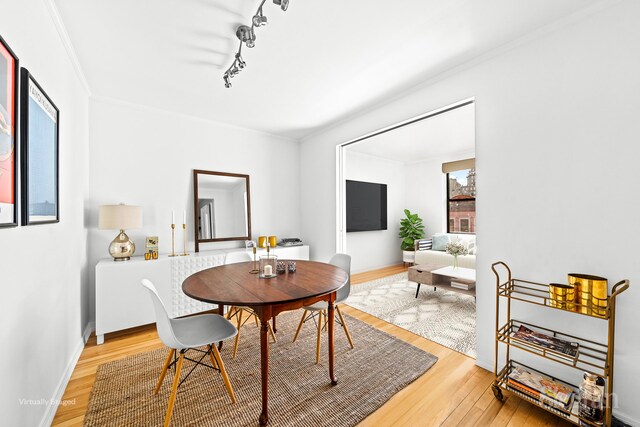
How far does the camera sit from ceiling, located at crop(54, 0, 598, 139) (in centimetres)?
170

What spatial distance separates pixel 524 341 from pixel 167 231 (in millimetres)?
3747

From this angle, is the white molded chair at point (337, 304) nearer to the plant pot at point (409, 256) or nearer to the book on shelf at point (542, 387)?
the book on shelf at point (542, 387)

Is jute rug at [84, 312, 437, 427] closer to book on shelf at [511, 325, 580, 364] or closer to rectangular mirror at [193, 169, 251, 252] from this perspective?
book on shelf at [511, 325, 580, 364]


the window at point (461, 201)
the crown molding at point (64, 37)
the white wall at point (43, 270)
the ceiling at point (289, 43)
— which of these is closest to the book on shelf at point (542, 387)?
the ceiling at point (289, 43)

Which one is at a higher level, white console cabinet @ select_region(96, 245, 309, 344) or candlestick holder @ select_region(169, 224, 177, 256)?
candlestick holder @ select_region(169, 224, 177, 256)

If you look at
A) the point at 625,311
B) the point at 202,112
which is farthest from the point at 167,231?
the point at 625,311

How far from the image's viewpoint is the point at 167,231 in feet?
11.0

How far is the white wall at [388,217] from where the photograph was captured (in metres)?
5.46

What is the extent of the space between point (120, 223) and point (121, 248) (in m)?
0.34

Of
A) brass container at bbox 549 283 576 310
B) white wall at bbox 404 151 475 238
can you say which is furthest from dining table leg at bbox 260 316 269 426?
white wall at bbox 404 151 475 238

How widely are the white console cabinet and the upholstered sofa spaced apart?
418cm

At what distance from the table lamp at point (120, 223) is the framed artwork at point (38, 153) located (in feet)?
2.85

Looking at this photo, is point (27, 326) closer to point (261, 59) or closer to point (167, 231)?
point (167, 231)

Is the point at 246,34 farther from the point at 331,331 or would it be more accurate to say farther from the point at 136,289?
the point at 136,289
